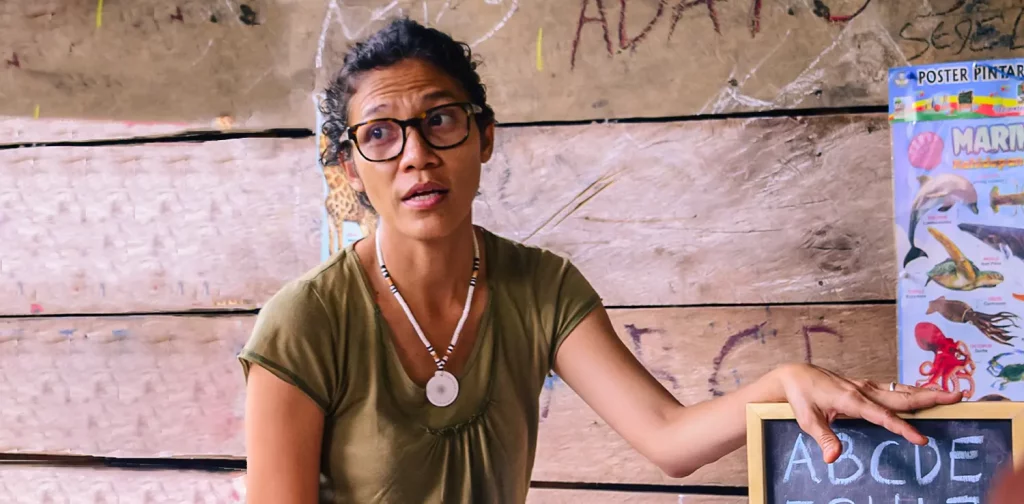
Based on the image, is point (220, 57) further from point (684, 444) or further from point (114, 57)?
point (684, 444)

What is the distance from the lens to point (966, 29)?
1385mm

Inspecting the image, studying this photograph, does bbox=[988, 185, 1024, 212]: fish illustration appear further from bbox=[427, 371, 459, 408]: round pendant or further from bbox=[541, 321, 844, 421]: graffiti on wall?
bbox=[427, 371, 459, 408]: round pendant

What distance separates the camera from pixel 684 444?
1104 mm

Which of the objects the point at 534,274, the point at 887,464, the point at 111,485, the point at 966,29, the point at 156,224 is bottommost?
the point at 111,485

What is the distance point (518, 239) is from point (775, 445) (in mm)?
684

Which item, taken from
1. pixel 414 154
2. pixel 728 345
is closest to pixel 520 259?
pixel 414 154

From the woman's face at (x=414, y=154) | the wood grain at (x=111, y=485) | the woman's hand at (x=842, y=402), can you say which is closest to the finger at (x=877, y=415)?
the woman's hand at (x=842, y=402)

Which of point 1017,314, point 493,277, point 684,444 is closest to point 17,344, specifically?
point 493,277

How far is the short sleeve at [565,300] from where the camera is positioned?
3.94 ft

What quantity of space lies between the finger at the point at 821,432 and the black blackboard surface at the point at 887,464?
2 centimetres

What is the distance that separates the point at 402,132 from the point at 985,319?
0.96 metres

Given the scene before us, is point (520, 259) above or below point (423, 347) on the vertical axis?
above

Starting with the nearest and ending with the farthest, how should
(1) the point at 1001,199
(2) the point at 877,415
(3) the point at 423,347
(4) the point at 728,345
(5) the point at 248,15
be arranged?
(2) the point at 877,415 → (3) the point at 423,347 → (1) the point at 1001,199 → (4) the point at 728,345 → (5) the point at 248,15

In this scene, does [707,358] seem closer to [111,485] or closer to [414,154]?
[414,154]
